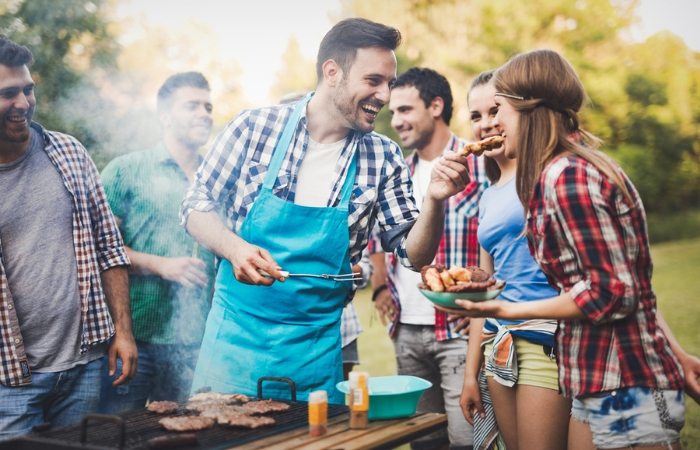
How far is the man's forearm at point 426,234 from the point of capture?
278 cm

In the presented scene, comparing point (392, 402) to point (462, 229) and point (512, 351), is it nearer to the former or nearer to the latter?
point (512, 351)

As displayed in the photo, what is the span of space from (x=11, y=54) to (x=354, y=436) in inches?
88.7

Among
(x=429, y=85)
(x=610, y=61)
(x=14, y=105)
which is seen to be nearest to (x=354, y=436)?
(x=14, y=105)

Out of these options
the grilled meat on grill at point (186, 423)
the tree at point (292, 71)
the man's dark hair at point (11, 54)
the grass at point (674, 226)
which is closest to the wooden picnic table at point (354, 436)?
the grilled meat on grill at point (186, 423)

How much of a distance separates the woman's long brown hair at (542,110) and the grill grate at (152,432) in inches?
49.3

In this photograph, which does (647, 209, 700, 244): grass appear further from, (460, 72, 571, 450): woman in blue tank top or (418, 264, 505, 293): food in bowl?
(418, 264, 505, 293): food in bowl

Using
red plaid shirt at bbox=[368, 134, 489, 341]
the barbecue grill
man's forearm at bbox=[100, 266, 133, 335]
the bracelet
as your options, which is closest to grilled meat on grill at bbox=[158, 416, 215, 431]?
the barbecue grill

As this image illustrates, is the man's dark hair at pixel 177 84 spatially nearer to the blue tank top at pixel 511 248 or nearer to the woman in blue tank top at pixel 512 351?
the woman in blue tank top at pixel 512 351

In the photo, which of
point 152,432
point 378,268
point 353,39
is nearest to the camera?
point 152,432

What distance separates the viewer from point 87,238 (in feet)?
9.66

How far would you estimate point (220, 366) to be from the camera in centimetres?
287

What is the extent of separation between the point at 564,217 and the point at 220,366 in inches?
69.4

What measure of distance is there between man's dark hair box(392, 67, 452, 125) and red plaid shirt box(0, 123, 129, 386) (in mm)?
2421

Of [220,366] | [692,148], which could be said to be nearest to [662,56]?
[692,148]
